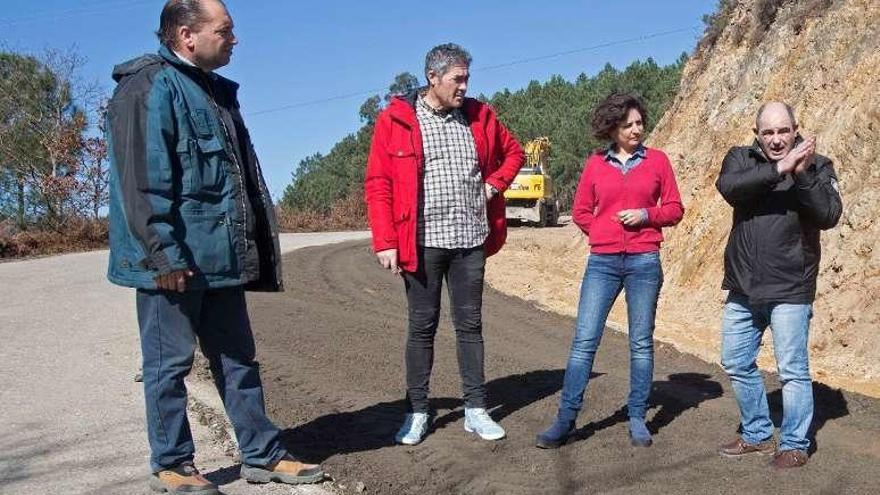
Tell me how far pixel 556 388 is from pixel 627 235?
6.40 ft

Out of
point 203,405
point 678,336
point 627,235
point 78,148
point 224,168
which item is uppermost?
point 78,148

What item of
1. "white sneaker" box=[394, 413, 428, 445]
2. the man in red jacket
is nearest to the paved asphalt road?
"white sneaker" box=[394, 413, 428, 445]

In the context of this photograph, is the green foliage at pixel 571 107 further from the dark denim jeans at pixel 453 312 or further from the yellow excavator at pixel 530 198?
the dark denim jeans at pixel 453 312

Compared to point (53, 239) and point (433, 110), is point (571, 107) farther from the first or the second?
point (433, 110)

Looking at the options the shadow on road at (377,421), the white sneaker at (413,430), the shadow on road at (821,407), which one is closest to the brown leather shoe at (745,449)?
the shadow on road at (821,407)

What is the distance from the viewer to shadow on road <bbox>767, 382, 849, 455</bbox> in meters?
5.50

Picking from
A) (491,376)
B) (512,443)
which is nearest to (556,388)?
(491,376)

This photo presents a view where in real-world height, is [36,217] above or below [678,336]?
above

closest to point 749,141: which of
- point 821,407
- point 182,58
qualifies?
point 821,407

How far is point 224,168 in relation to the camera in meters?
4.14

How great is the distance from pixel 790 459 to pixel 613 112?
2.02 m

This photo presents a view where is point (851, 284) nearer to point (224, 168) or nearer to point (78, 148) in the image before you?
point (224, 168)

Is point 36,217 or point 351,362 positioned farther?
point 36,217

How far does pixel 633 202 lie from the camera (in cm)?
493
